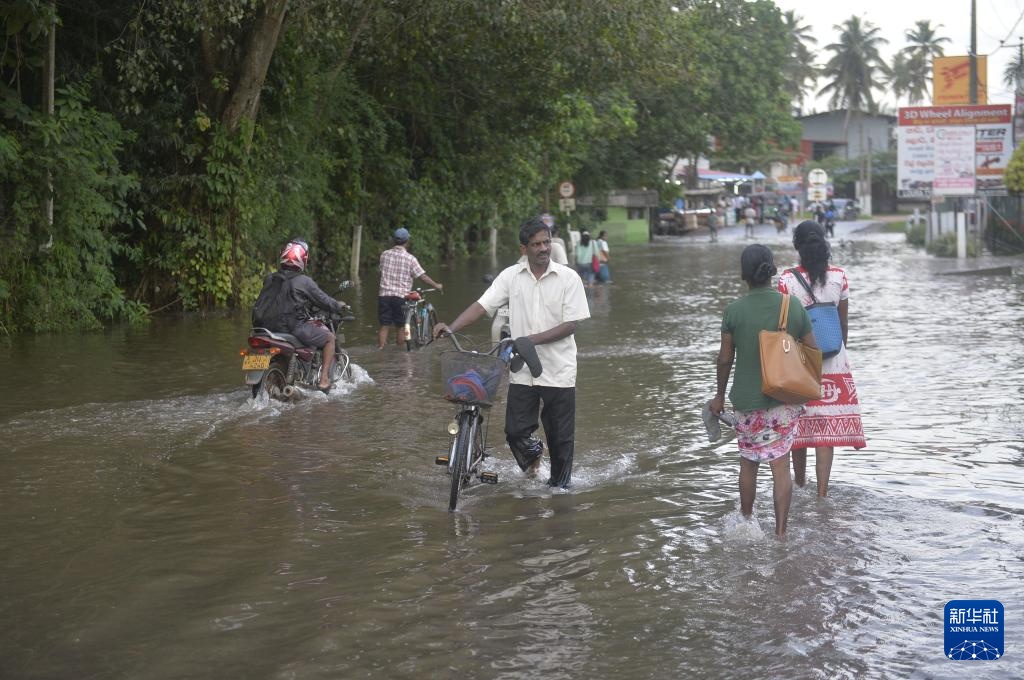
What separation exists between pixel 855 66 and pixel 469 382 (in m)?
102

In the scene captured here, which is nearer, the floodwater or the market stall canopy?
the floodwater

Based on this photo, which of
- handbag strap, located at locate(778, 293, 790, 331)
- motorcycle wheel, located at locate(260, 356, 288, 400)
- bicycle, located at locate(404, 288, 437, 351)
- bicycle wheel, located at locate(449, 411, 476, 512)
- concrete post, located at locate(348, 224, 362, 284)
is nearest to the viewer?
handbag strap, located at locate(778, 293, 790, 331)

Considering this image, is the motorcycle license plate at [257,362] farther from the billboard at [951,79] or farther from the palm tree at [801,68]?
the palm tree at [801,68]

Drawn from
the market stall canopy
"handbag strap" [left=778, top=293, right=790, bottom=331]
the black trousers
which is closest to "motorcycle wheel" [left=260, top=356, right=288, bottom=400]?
the black trousers

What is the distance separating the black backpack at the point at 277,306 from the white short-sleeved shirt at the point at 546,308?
14.3 feet

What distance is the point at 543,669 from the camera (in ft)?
16.5

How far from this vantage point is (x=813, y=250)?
7.57 metres

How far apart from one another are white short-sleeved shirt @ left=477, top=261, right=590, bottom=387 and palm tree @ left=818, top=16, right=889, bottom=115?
100084 millimetres

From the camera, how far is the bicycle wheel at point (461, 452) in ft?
24.7

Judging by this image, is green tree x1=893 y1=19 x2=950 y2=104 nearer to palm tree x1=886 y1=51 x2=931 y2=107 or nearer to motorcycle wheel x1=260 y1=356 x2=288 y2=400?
palm tree x1=886 y1=51 x2=931 y2=107

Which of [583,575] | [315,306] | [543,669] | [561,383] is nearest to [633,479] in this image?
[561,383]

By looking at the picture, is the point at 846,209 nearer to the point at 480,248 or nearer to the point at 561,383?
the point at 480,248

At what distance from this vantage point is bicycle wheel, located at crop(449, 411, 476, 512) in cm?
754

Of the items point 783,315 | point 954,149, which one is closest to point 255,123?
point 783,315
